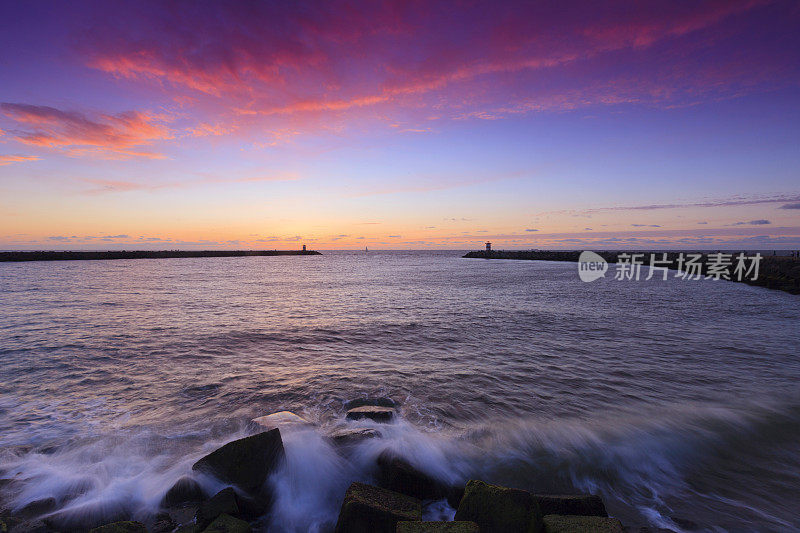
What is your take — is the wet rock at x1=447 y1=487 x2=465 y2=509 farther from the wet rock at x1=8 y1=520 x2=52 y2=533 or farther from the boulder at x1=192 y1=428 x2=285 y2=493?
the wet rock at x1=8 y1=520 x2=52 y2=533

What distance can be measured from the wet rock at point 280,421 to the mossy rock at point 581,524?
16.0 feet

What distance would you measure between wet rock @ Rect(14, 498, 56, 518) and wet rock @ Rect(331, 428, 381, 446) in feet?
13.3

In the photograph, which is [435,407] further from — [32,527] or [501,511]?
[32,527]

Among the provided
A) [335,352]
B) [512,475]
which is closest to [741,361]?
[512,475]

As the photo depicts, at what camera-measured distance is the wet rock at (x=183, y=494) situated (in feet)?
16.6

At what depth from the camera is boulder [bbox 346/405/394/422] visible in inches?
296

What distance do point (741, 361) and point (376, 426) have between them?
494 inches

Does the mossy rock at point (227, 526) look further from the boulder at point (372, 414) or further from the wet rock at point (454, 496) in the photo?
the boulder at point (372, 414)

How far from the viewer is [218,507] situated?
4.50m

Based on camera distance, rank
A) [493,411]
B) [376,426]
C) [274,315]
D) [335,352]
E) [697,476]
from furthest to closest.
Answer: [274,315]
[335,352]
[493,411]
[376,426]
[697,476]

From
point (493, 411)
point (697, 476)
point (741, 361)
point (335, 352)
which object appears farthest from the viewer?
point (335, 352)

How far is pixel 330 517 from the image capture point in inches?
199

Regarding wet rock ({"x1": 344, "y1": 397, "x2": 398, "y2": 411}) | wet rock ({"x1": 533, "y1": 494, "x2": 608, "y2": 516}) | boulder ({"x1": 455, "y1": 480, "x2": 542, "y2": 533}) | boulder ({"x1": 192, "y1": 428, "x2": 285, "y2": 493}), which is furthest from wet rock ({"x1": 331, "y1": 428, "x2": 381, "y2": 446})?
wet rock ({"x1": 533, "y1": 494, "x2": 608, "y2": 516})

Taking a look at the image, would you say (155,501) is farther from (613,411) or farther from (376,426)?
(613,411)
